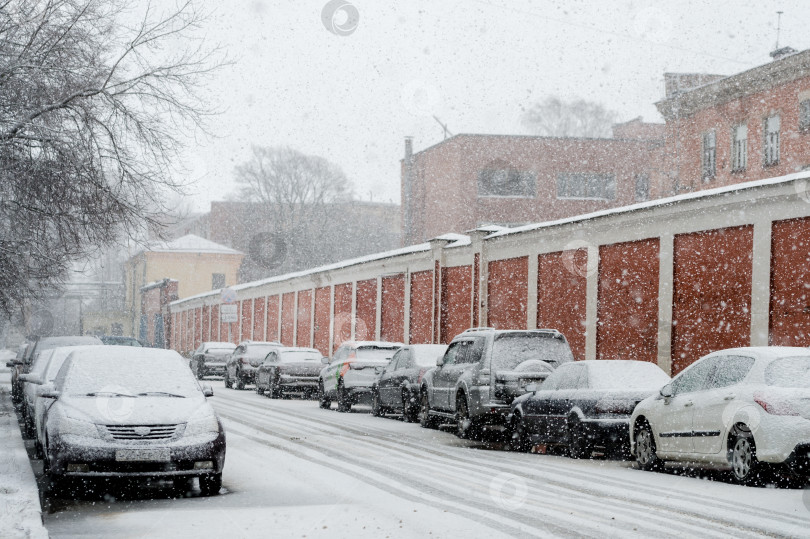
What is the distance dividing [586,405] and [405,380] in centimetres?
773

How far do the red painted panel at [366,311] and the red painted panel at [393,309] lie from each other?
88 centimetres

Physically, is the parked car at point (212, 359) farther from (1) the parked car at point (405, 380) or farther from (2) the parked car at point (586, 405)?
(2) the parked car at point (586, 405)

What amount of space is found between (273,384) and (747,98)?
74.4ft

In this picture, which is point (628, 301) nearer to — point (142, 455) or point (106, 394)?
point (106, 394)

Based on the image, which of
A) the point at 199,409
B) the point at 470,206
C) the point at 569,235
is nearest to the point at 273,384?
the point at 569,235

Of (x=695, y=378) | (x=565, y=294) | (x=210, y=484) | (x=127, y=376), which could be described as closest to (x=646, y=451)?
(x=695, y=378)

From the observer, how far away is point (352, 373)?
24.8 meters

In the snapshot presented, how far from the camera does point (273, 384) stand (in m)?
30.1

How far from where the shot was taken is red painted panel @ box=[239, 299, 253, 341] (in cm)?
5416

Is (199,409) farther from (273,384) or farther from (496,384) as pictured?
(273,384)

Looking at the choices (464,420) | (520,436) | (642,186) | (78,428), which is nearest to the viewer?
(78,428)

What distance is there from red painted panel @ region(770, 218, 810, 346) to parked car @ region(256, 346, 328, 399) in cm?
1530

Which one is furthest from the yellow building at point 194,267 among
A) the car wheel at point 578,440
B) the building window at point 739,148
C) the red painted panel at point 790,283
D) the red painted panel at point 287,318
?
the car wheel at point 578,440

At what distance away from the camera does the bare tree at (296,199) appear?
80.6 metres
